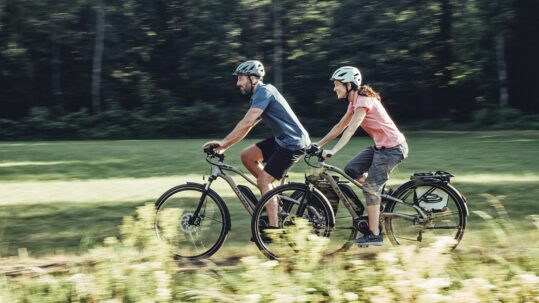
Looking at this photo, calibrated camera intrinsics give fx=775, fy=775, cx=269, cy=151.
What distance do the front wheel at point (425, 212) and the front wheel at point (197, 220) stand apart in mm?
1671

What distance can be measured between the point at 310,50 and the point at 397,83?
4919 mm

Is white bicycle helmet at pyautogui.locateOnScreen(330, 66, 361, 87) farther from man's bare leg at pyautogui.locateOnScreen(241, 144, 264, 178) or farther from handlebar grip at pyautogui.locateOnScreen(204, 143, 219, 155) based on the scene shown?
handlebar grip at pyautogui.locateOnScreen(204, 143, 219, 155)

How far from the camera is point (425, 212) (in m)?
7.75

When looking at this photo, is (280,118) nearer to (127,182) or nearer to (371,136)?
(371,136)

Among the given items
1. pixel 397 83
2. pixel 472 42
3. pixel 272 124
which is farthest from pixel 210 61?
pixel 272 124

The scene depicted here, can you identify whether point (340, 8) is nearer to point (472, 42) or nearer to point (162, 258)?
point (472, 42)

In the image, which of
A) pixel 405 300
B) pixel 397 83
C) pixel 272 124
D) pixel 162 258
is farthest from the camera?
pixel 397 83

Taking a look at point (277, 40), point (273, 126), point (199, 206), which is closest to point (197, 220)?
point (199, 206)

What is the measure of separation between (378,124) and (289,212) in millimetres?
1247

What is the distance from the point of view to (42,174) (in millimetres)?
15820

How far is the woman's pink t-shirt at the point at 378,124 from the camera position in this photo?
7398 mm

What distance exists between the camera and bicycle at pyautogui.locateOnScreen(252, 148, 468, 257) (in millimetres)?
7645

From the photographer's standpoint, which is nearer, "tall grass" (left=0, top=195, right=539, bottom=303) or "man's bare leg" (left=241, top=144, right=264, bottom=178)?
"tall grass" (left=0, top=195, right=539, bottom=303)

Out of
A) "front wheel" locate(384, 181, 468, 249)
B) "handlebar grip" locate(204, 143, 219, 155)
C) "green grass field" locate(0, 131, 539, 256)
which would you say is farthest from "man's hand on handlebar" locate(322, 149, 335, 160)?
"green grass field" locate(0, 131, 539, 256)
